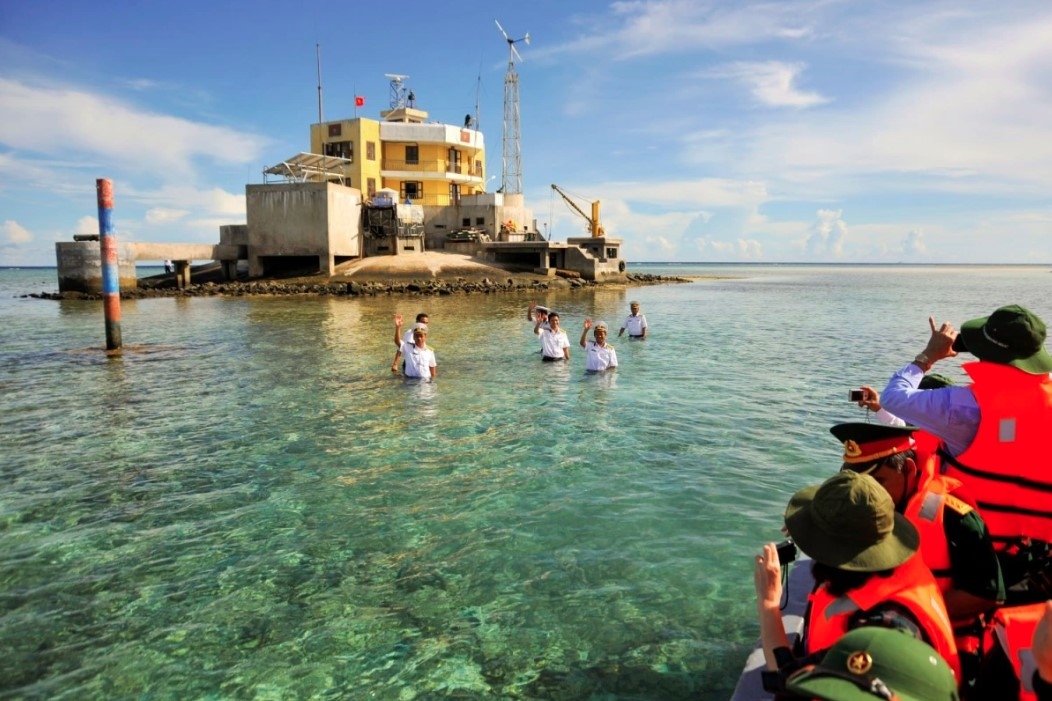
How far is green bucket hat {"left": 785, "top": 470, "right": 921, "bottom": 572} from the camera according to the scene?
2701 mm

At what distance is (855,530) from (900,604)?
0.29m

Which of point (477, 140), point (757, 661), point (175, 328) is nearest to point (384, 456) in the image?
point (757, 661)

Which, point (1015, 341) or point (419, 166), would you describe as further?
point (419, 166)

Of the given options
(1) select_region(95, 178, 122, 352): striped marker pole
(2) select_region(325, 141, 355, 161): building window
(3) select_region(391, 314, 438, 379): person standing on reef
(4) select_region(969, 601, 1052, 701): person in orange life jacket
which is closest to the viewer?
(4) select_region(969, 601, 1052, 701): person in orange life jacket

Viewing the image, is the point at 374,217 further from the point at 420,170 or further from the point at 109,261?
the point at 109,261

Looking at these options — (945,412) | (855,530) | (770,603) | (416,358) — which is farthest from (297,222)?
(855,530)

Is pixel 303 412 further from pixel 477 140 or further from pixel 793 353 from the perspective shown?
pixel 477 140

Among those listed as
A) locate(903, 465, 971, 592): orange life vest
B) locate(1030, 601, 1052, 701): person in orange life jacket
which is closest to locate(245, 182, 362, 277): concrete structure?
locate(903, 465, 971, 592): orange life vest

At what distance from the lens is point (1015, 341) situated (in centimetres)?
369

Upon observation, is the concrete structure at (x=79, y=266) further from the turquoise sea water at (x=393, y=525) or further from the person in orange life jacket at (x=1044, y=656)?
the person in orange life jacket at (x=1044, y=656)

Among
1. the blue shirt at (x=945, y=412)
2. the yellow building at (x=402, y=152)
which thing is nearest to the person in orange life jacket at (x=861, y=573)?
the blue shirt at (x=945, y=412)

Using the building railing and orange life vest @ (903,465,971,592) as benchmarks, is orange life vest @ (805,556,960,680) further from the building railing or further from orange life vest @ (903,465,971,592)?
the building railing

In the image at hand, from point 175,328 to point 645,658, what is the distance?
26.1 m

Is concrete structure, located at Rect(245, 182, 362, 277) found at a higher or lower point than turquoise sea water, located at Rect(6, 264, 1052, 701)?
higher
